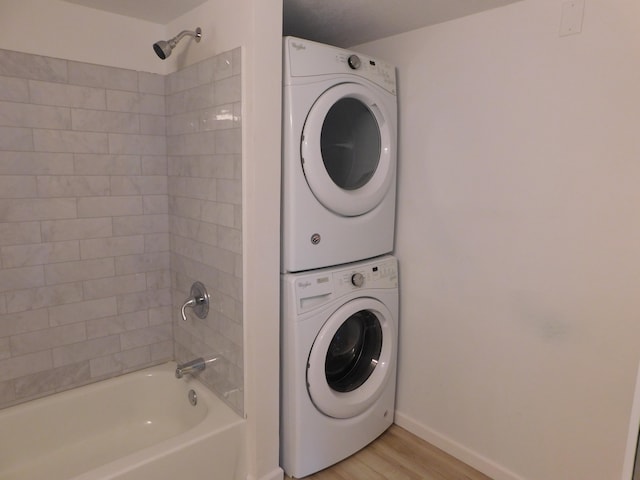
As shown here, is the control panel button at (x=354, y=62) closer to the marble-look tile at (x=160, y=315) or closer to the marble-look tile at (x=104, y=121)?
the marble-look tile at (x=104, y=121)

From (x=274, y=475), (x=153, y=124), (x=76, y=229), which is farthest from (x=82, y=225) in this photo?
(x=274, y=475)

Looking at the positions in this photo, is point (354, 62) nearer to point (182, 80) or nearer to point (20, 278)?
point (182, 80)

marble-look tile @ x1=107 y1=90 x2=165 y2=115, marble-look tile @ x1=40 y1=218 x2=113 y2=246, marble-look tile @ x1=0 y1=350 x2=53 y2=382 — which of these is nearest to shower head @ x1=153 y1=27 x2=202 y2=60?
marble-look tile @ x1=107 y1=90 x2=165 y2=115

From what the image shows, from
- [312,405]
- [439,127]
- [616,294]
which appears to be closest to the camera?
[616,294]

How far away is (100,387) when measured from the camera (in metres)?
2.02

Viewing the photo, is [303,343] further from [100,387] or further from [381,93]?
[381,93]

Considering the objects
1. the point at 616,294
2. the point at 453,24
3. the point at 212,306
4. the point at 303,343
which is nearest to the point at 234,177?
the point at 212,306

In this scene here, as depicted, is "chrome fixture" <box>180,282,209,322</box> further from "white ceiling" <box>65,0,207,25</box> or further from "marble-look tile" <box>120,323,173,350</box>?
"white ceiling" <box>65,0,207,25</box>

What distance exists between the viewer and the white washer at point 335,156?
5.49 ft

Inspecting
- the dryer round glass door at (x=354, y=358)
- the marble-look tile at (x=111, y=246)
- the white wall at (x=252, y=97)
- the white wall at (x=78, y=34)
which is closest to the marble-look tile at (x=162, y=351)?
the marble-look tile at (x=111, y=246)

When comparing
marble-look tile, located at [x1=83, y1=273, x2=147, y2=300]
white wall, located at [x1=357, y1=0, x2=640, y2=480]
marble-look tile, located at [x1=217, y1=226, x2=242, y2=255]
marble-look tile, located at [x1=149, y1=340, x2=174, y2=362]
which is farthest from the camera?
marble-look tile, located at [x1=149, y1=340, x2=174, y2=362]

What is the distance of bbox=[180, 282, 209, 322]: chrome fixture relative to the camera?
194 centimetres

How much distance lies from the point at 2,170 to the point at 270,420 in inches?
58.1

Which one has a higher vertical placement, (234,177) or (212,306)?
(234,177)
